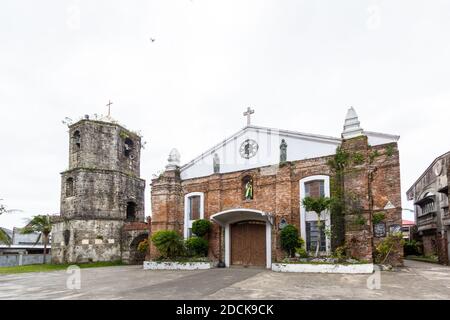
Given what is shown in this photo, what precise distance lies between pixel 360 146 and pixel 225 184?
7.02 m

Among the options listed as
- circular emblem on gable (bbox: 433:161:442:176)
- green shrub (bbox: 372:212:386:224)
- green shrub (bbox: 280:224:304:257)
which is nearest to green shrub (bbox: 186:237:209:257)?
green shrub (bbox: 280:224:304:257)

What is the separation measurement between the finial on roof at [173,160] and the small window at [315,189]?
25.8 feet

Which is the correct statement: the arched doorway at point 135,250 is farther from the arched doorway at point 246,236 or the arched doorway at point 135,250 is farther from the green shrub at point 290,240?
the green shrub at point 290,240

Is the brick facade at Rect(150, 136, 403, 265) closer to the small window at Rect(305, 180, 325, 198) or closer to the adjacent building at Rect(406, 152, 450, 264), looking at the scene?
the small window at Rect(305, 180, 325, 198)

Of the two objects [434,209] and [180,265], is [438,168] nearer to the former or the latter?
[434,209]

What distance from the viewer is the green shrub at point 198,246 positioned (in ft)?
59.1

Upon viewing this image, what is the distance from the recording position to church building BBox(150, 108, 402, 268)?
15016mm

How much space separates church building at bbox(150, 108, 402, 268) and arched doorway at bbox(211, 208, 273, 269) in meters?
0.05

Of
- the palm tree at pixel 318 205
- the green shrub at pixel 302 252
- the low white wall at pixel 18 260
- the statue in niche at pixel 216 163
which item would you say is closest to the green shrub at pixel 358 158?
the palm tree at pixel 318 205

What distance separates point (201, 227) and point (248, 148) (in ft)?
15.1

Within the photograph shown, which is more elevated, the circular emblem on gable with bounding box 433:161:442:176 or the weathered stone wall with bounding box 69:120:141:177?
the weathered stone wall with bounding box 69:120:141:177

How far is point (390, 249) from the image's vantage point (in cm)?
1442

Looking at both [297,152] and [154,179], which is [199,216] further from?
[297,152]

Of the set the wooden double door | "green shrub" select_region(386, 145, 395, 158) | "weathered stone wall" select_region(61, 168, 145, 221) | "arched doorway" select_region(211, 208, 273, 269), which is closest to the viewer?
"green shrub" select_region(386, 145, 395, 158)
